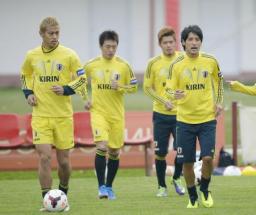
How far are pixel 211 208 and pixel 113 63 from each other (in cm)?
294

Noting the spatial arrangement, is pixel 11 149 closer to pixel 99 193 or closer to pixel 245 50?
pixel 99 193

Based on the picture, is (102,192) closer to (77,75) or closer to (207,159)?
(77,75)

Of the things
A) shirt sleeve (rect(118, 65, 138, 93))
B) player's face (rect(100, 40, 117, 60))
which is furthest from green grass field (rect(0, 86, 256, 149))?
player's face (rect(100, 40, 117, 60))

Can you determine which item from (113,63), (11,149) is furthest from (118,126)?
(11,149)

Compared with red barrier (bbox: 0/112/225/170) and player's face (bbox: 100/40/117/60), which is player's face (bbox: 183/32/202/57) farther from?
red barrier (bbox: 0/112/225/170)

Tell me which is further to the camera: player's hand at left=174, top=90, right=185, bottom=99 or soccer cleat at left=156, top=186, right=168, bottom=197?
soccer cleat at left=156, top=186, right=168, bottom=197

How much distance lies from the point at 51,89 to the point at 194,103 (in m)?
1.74

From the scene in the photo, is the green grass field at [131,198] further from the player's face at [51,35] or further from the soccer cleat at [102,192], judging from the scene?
the player's face at [51,35]

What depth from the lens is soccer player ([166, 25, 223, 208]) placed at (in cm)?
1239

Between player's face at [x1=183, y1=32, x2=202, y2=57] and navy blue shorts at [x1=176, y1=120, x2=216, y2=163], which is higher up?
player's face at [x1=183, y1=32, x2=202, y2=57]

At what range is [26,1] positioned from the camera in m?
46.9

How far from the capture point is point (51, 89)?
12.7 m

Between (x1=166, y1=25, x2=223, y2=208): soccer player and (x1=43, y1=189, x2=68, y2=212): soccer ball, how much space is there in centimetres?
148

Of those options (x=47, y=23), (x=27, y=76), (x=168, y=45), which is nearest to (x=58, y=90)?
(x=27, y=76)
